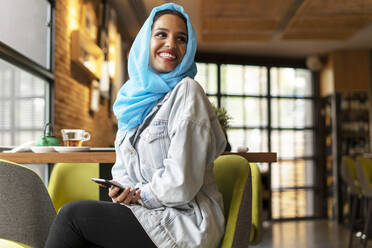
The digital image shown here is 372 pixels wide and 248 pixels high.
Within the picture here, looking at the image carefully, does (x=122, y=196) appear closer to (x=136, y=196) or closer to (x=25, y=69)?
(x=136, y=196)

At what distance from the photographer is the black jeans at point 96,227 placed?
122cm

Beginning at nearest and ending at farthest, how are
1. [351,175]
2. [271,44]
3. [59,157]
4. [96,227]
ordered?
1. [96,227]
2. [59,157]
3. [351,175]
4. [271,44]

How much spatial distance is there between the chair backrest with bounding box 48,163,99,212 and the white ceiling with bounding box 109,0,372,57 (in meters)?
4.53

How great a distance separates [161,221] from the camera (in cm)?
127

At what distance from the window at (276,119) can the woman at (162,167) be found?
676cm

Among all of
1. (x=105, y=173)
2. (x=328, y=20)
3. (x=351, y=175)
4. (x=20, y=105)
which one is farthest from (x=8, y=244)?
(x=328, y=20)

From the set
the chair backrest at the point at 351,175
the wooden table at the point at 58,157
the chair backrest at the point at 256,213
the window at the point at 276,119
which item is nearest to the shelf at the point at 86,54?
the wooden table at the point at 58,157

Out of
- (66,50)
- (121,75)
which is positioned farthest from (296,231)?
(66,50)

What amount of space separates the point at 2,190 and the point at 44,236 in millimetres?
245

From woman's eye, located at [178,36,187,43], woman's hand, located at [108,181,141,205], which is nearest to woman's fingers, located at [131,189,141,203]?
woman's hand, located at [108,181,141,205]

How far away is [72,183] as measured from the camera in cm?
217

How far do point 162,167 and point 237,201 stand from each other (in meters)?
0.26

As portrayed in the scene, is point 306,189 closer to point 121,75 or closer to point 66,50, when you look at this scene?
point 121,75

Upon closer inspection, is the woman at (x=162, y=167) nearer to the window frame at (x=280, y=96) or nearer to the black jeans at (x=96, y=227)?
the black jeans at (x=96, y=227)
